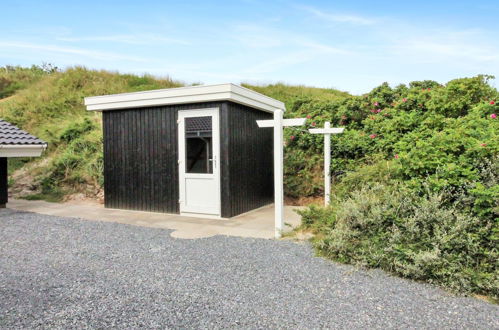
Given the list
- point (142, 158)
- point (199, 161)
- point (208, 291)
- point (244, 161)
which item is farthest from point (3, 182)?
point (208, 291)

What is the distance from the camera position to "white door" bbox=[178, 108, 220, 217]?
21.3 ft

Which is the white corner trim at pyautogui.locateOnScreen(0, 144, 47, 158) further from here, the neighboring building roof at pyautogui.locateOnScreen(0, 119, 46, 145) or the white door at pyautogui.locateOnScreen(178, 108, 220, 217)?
the white door at pyautogui.locateOnScreen(178, 108, 220, 217)

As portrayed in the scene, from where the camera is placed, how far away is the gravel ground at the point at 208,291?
254 cm

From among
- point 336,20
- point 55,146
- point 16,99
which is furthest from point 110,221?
point 16,99

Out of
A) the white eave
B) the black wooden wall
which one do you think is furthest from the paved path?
the white eave

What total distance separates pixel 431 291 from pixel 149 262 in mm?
2833

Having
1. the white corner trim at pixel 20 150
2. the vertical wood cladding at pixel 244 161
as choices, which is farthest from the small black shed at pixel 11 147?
the vertical wood cladding at pixel 244 161

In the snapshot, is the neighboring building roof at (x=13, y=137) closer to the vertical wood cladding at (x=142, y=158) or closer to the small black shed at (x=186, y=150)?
the small black shed at (x=186, y=150)

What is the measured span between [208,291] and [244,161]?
13.5 feet

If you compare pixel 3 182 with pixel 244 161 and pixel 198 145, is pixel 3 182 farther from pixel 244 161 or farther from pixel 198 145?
pixel 244 161

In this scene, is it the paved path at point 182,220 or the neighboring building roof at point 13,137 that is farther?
the neighboring building roof at point 13,137

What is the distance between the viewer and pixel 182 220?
6.34m

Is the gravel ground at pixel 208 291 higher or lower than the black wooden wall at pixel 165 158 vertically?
lower

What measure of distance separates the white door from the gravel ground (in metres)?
1.97
